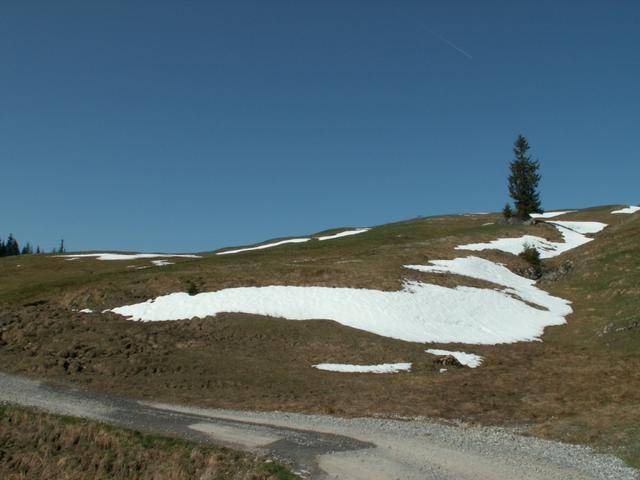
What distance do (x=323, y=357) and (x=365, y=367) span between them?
264 cm

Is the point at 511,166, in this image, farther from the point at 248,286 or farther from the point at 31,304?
the point at 31,304

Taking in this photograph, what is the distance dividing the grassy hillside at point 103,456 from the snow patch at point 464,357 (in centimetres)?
1848

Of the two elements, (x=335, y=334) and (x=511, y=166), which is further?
(x=511, y=166)

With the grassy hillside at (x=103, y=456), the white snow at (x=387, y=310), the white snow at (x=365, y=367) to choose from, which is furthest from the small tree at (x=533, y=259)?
the grassy hillside at (x=103, y=456)

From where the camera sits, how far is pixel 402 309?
39375 millimetres

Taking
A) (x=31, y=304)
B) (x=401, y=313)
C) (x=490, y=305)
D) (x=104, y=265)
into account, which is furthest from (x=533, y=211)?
(x=31, y=304)

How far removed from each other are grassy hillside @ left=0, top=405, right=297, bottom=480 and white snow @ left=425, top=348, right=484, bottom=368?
18472 millimetres

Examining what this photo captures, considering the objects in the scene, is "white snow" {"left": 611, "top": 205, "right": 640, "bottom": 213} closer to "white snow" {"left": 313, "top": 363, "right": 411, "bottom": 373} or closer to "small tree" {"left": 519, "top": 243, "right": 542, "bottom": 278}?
"small tree" {"left": 519, "top": 243, "right": 542, "bottom": 278}

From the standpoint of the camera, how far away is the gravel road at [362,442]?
46.0ft

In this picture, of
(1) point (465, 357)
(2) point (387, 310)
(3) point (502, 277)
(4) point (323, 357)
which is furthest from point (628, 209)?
(4) point (323, 357)

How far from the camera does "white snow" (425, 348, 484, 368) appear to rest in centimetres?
3050

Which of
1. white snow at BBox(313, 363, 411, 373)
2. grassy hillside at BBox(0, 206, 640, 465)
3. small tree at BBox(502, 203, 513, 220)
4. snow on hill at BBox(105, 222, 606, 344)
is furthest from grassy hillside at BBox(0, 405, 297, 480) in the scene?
small tree at BBox(502, 203, 513, 220)

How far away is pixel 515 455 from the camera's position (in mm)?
15406

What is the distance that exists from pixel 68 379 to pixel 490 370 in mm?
20725
